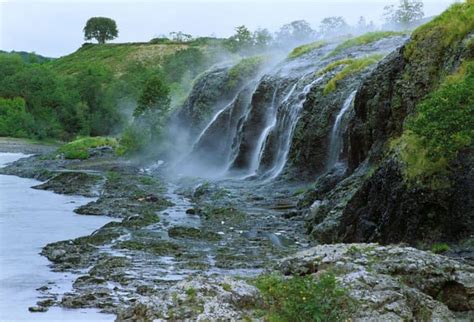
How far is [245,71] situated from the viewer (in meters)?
52.9

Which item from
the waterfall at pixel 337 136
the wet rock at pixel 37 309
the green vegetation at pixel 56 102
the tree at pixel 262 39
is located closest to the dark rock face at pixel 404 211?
the wet rock at pixel 37 309

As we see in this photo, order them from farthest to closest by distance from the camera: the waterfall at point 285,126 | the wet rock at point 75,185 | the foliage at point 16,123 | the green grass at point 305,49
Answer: the foliage at point 16,123 < the green grass at point 305,49 < the waterfall at point 285,126 < the wet rock at point 75,185

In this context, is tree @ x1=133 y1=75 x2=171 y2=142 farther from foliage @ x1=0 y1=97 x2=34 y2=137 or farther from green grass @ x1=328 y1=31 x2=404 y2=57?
foliage @ x1=0 y1=97 x2=34 y2=137

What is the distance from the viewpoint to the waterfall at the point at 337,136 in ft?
102

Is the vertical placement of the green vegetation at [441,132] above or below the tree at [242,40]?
below

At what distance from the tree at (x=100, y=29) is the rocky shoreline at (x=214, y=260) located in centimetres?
13664

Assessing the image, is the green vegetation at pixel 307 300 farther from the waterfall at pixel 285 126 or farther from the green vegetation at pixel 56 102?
the green vegetation at pixel 56 102

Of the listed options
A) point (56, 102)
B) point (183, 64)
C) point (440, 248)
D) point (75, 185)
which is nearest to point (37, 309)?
point (440, 248)

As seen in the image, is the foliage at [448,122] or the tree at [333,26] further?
the tree at [333,26]

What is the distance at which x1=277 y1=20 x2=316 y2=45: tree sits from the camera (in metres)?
75.6

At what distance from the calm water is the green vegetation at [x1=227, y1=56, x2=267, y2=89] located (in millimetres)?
18735

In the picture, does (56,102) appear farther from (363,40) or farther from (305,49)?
(363,40)

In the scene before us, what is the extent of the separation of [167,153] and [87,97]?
5446 centimetres

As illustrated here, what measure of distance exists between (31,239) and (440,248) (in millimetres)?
12237
